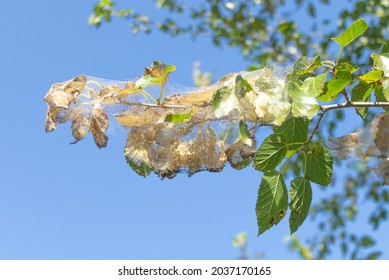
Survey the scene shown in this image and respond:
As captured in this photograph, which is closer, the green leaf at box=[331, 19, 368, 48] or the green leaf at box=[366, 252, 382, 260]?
the green leaf at box=[331, 19, 368, 48]

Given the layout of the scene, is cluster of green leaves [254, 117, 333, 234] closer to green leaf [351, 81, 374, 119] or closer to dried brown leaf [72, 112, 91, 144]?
green leaf [351, 81, 374, 119]

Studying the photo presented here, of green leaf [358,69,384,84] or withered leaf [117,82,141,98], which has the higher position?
withered leaf [117,82,141,98]

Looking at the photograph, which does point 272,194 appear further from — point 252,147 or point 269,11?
point 269,11

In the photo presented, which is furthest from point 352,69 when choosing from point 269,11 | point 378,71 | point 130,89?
point 269,11

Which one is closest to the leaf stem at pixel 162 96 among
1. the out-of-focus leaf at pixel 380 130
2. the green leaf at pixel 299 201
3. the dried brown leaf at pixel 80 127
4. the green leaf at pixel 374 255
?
the dried brown leaf at pixel 80 127

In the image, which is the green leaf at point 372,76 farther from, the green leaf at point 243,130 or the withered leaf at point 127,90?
the withered leaf at point 127,90

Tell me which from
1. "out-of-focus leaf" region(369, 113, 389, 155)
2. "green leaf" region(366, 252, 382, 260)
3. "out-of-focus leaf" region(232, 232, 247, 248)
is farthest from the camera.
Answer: "out-of-focus leaf" region(232, 232, 247, 248)

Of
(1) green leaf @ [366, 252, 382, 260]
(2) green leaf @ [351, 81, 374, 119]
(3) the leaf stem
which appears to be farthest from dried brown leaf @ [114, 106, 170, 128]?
(1) green leaf @ [366, 252, 382, 260]

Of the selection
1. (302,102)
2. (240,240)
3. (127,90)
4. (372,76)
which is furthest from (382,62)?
(240,240)
